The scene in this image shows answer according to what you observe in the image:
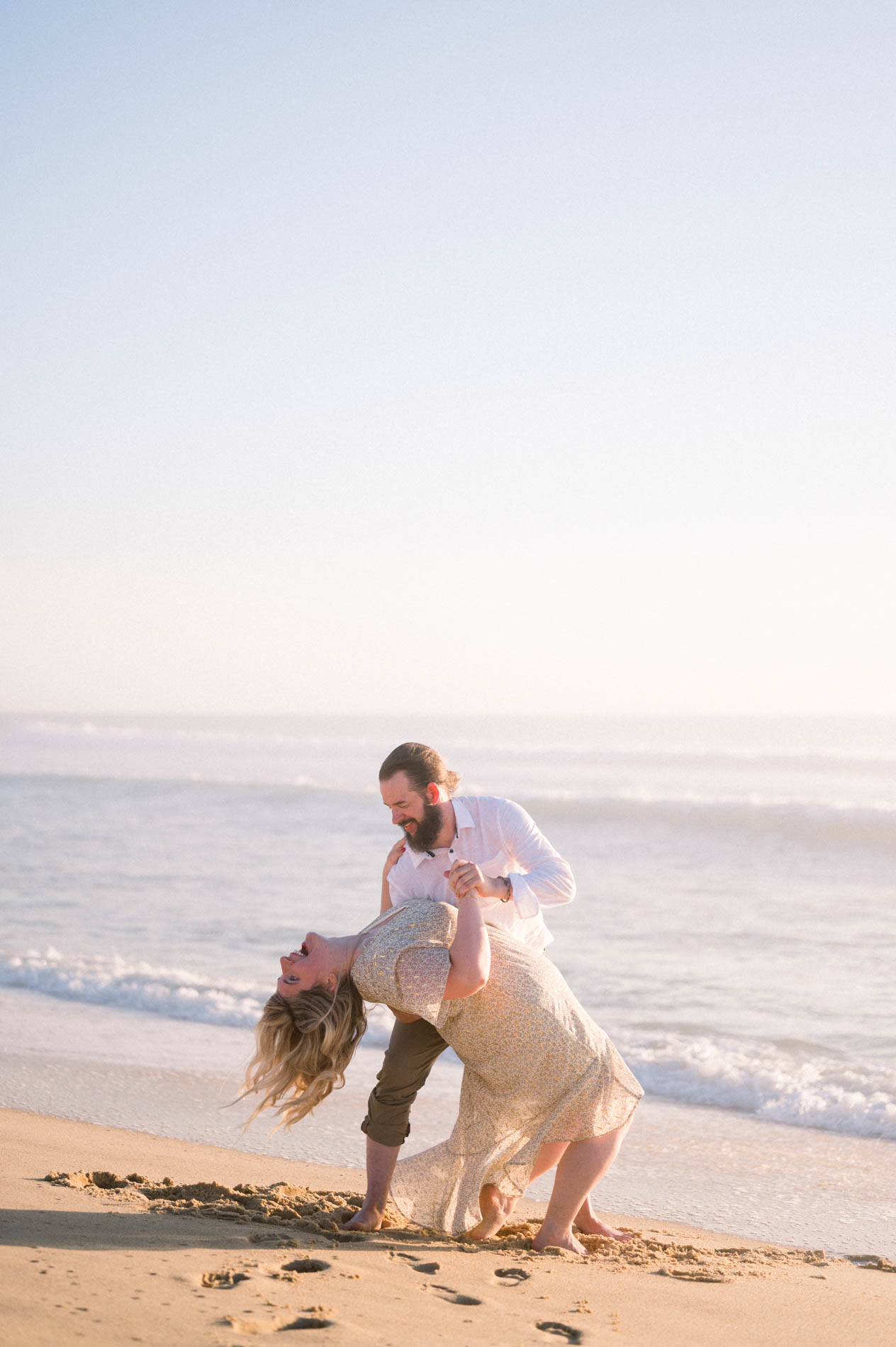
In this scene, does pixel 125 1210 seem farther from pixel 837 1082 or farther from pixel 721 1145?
pixel 837 1082

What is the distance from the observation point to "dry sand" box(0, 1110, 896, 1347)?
272 cm

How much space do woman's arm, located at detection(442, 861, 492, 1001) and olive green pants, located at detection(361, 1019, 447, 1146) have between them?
33 cm

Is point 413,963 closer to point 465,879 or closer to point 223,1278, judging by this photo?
point 465,879

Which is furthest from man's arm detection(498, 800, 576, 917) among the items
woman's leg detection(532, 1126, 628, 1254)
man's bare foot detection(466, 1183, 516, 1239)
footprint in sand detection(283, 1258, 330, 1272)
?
footprint in sand detection(283, 1258, 330, 1272)

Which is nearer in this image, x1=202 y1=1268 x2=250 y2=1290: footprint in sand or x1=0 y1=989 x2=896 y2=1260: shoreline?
x1=202 y1=1268 x2=250 y2=1290: footprint in sand

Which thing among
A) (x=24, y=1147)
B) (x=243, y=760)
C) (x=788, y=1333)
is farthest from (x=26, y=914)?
(x=243, y=760)

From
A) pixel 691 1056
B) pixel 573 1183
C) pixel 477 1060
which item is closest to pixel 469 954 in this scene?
pixel 477 1060

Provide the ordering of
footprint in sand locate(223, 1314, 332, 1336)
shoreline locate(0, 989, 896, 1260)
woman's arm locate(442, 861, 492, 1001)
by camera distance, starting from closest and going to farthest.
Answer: footprint in sand locate(223, 1314, 332, 1336), woman's arm locate(442, 861, 492, 1001), shoreline locate(0, 989, 896, 1260)

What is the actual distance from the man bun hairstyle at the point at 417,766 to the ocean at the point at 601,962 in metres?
1.98

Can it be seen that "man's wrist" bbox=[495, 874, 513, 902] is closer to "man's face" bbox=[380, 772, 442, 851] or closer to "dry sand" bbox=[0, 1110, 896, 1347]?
"man's face" bbox=[380, 772, 442, 851]

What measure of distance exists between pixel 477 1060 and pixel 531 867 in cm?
63

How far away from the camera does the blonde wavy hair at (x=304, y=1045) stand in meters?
3.71

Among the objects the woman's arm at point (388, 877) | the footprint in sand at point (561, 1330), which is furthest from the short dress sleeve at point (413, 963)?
the footprint in sand at point (561, 1330)

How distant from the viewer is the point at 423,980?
11.6 ft
